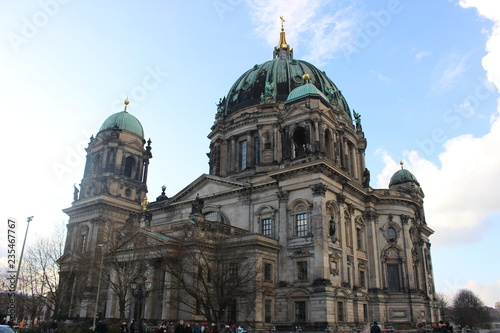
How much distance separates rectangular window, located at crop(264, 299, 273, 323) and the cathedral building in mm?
89

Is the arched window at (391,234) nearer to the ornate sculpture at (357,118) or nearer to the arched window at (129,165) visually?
the ornate sculpture at (357,118)

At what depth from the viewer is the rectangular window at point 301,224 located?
39.8m

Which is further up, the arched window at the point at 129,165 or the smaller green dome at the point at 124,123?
the smaller green dome at the point at 124,123

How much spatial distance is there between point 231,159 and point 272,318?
2328 cm

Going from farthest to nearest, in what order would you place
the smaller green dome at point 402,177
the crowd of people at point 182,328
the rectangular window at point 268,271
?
the smaller green dome at point 402,177 < the rectangular window at point 268,271 < the crowd of people at point 182,328

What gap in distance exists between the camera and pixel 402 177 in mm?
64875

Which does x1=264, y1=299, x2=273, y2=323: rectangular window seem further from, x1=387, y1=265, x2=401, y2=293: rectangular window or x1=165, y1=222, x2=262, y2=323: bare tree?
x1=387, y1=265, x2=401, y2=293: rectangular window

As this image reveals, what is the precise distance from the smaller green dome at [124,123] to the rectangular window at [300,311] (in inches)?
1422

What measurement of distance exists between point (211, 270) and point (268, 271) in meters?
7.27

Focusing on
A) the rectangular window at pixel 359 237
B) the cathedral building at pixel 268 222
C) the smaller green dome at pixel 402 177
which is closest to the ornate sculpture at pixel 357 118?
the cathedral building at pixel 268 222

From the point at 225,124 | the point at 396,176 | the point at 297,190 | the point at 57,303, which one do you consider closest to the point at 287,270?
the point at 297,190

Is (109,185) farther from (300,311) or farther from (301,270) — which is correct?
(300,311)

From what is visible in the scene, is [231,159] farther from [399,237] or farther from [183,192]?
[399,237]

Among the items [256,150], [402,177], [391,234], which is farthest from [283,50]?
[391,234]
